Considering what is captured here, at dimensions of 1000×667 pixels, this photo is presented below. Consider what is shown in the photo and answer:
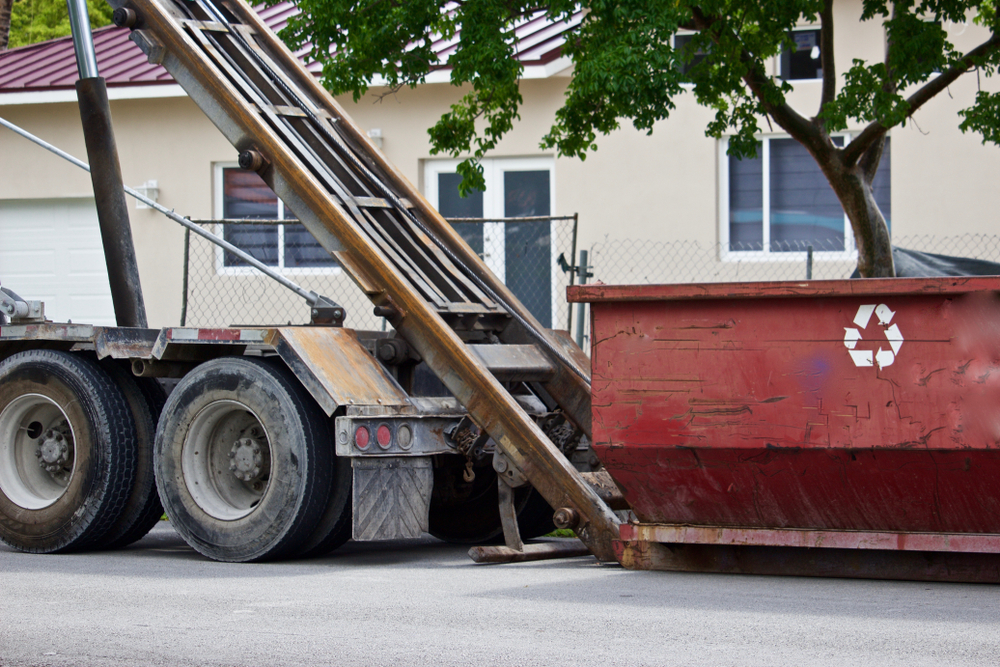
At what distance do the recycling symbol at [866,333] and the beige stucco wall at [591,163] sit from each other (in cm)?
903

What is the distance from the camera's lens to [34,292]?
59.0 ft

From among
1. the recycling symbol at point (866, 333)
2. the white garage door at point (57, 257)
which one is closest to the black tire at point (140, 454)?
the recycling symbol at point (866, 333)

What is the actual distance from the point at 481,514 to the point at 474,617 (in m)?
2.84

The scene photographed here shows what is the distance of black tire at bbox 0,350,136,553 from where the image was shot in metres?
7.51

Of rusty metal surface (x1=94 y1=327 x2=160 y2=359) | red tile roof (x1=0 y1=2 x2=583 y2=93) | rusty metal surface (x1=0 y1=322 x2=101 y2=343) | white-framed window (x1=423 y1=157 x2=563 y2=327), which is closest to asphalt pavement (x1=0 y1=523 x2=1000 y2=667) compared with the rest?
rusty metal surface (x1=94 y1=327 x2=160 y2=359)

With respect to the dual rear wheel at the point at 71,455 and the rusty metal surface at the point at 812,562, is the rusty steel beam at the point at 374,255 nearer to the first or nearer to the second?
the rusty metal surface at the point at 812,562

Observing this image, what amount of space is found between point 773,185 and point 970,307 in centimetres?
1003

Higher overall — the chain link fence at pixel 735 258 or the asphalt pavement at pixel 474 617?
the chain link fence at pixel 735 258

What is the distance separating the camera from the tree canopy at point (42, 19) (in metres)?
27.9

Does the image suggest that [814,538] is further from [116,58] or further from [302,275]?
[116,58]

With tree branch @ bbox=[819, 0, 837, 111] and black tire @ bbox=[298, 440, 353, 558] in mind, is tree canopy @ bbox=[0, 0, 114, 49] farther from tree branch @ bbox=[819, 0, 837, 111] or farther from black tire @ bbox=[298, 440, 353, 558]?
black tire @ bbox=[298, 440, 353, 558]

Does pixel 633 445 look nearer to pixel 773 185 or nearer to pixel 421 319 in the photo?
pixel 421 319

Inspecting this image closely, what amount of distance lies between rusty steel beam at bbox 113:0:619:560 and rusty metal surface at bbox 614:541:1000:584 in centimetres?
24

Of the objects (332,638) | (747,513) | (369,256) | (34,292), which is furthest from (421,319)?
(34,292)
